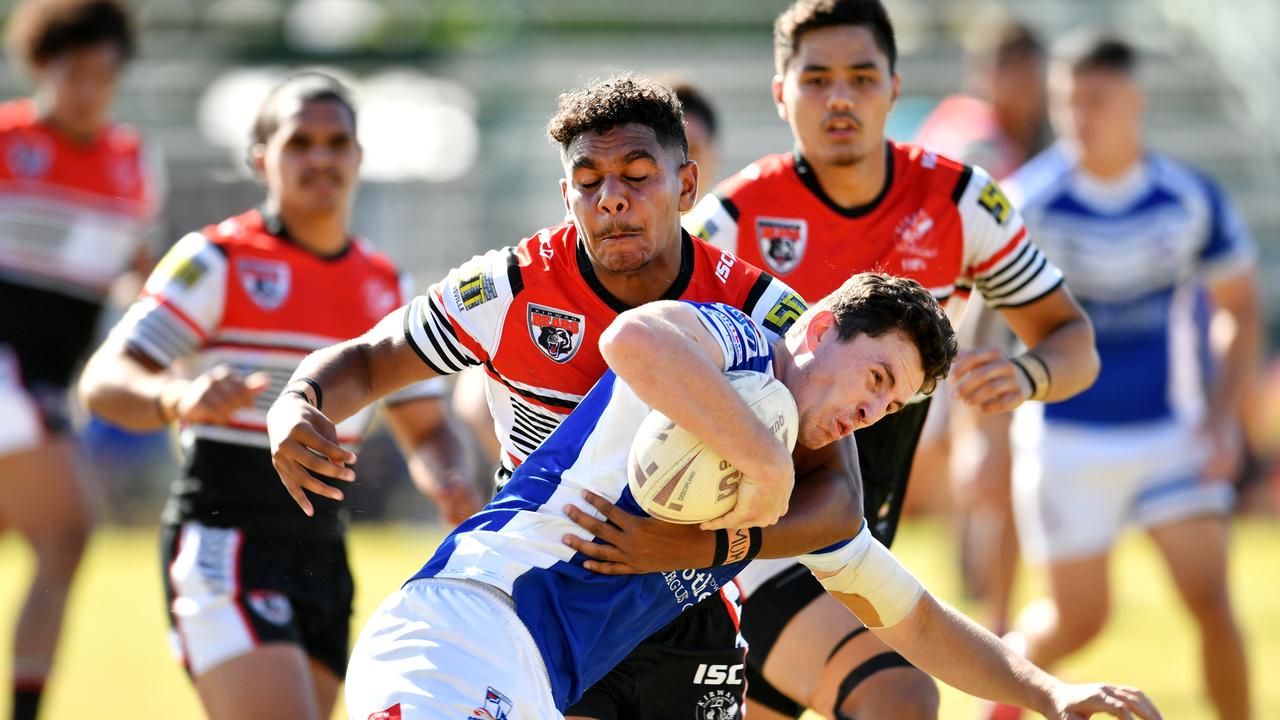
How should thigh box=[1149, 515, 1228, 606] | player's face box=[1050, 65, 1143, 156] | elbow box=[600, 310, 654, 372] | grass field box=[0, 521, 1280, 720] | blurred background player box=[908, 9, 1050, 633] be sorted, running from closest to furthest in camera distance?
elbow box=[600, 310, 654, 372], thigh box=[1149, 515, 1228, 606], player's face box=[1050, 65, 1143, 156], grass field box=[0, 521, 1280, 720], blurred background player box=[908, 9, 1050, 633]

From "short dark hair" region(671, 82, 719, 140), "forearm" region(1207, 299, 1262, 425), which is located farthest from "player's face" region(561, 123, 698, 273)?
"forearm" region(1207, 299, 1262, 425)

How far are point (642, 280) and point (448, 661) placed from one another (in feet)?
3.19

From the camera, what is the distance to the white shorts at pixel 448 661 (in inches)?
122

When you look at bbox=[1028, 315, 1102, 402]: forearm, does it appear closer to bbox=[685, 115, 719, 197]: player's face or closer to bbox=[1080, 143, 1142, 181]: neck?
bbox=[685, 115, 719, 197]: player's face

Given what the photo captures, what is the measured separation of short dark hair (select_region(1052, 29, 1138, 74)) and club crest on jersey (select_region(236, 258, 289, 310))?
148 inches

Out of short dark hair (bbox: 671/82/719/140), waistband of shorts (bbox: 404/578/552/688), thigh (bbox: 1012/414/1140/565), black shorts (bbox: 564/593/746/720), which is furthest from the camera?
thigh (bbox: 1012/414/1140/565)

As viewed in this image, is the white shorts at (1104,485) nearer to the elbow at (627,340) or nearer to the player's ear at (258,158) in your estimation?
the player's ear at (258,158)

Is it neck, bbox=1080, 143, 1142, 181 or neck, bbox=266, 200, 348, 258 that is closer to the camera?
neck, bbox=266, 200, 348, 258

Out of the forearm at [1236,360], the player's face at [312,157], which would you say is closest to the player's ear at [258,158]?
the player's face at [312,157]

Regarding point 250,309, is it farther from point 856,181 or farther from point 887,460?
point 887,460

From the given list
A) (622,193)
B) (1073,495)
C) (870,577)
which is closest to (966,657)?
(870,577)

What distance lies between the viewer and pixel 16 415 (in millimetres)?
6641

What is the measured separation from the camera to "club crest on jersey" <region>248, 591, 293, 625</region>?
4.50 metres

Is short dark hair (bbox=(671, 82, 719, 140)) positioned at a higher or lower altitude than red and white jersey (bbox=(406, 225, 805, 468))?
higher
